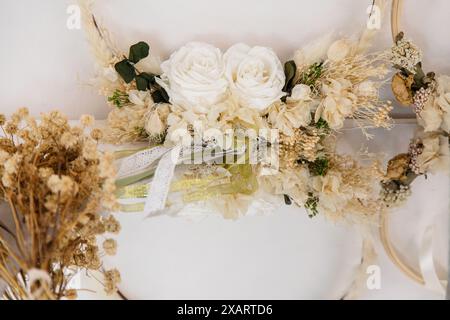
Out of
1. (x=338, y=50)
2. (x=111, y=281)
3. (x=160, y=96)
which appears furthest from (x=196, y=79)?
(x=111, y=281)

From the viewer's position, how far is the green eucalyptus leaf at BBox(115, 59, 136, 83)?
42.6 inches

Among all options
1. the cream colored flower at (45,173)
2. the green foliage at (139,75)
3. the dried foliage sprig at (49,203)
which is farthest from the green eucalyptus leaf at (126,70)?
the cream colored flower at (45,173)

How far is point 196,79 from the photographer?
1019 millimetres

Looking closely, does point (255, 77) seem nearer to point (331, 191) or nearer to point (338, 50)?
point (338, 50)

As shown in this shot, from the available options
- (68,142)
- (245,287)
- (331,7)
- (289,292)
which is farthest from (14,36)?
(289,292)

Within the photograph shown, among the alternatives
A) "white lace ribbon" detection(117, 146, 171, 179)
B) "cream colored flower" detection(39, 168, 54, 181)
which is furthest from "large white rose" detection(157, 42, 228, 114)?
"cream colored flower" detection(39, 168, 54, 181)

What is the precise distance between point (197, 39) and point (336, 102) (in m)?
0.40

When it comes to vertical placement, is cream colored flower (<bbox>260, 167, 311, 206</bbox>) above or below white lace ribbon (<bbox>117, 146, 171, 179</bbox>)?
below

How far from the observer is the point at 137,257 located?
4.21 ft

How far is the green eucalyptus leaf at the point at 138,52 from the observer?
1091 mm

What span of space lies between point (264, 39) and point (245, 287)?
0.70 metres

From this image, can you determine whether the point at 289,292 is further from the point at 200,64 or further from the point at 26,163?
the point at 26,163

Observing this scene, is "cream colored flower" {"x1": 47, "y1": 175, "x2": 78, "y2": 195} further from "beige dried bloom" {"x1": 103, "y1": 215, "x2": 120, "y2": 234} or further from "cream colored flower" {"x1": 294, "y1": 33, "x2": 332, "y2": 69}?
"cream colored flower" {"x1": 294, "y1": 33, "x2": 332, "y2": 69}

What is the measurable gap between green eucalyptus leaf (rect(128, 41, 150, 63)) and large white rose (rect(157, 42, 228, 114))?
8cm
